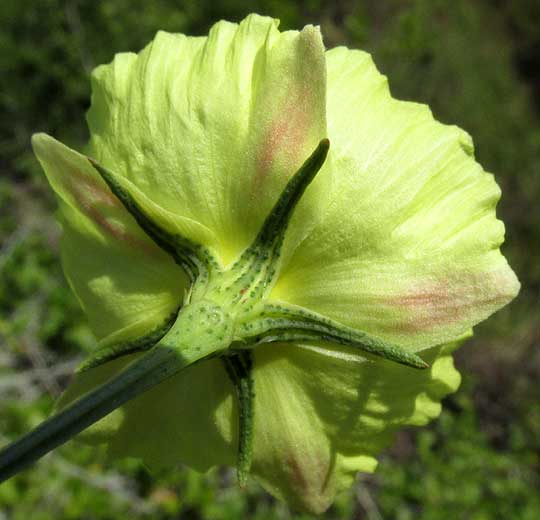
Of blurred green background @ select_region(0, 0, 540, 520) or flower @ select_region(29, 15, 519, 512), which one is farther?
blurred green background @ select_region(0, 0, 540, 520)

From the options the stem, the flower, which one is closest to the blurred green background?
the flower

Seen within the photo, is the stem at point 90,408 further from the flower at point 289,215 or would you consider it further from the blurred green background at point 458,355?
the blurred green background at point 458,355

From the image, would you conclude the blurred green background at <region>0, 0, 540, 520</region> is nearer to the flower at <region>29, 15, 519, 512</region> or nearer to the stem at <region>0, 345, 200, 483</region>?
the flower at <region>29, 15, 519, 512</region>

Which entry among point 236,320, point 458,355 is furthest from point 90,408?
point 458,355

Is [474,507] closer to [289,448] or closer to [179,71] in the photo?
[289,448]

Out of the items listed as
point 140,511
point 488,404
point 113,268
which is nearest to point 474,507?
point 488,404

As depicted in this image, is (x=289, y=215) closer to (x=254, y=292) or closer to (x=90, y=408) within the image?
(x=254, y=292)

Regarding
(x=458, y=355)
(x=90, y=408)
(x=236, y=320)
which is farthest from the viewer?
(x=458, y=355)
